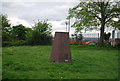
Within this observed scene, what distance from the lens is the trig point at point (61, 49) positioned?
6.95m

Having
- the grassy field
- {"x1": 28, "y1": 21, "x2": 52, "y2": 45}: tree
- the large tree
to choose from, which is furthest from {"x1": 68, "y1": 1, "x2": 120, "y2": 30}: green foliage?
the grassy field

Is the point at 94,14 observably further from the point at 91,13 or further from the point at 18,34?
the point at 18,34

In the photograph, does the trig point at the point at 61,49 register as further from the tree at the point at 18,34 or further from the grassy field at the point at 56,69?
the tree at the point at 18,34

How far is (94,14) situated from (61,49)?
1199 cm

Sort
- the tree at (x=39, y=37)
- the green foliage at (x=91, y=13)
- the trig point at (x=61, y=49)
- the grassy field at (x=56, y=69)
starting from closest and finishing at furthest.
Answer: the grassy field at (x=56, y=69) → the trig point at (x=61, y=49) → the green foliage at (x=91, y=13) → the tree at (x=39, y=37)

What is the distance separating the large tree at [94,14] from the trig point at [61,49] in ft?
35.1

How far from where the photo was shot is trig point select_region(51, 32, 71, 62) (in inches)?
274

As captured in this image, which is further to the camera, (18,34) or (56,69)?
(18,34)

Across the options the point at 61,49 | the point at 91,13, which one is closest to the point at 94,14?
the point at 91,13

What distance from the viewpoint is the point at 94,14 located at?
1802cm

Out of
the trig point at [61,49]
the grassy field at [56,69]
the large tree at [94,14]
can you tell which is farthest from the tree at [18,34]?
the trig point at [61,49]

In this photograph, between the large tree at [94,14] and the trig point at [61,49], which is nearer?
the trig point at [61,49]

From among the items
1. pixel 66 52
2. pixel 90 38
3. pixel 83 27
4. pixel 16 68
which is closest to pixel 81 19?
pixel 83 27

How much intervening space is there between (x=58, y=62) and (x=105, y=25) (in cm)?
1347
